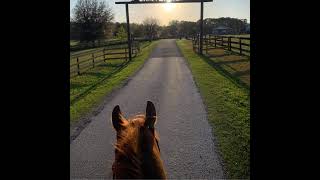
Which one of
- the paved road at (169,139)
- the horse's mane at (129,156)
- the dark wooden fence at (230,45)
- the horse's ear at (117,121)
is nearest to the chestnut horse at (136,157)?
the horse's mane at (129,156)

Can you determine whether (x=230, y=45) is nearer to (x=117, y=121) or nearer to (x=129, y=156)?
(x=117, y=121)

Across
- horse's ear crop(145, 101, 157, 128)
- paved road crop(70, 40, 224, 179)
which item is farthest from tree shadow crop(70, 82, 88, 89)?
horse's ear crop(145, 101, 157, 128)

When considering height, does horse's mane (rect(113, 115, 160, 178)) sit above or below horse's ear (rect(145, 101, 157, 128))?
below

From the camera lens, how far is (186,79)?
35.8 ft

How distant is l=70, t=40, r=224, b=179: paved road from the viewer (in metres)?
3.63

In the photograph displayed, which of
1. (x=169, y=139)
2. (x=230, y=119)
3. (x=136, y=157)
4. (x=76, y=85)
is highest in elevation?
(x=136, y=157)

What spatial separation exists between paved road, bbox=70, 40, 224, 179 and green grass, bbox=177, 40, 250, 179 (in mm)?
166

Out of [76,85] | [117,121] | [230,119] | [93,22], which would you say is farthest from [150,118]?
[93,22]

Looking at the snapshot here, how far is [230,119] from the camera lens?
5.68 meters

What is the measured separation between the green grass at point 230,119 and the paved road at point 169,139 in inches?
6.5

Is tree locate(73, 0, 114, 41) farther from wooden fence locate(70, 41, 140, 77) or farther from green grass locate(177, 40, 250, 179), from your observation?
green grass locate(177, 40, 250, 179)

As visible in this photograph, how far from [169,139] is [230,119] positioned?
166cm

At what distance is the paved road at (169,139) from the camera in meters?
3.63

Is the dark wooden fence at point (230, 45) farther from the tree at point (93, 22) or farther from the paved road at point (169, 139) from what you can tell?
the tree at point (93, 22)
